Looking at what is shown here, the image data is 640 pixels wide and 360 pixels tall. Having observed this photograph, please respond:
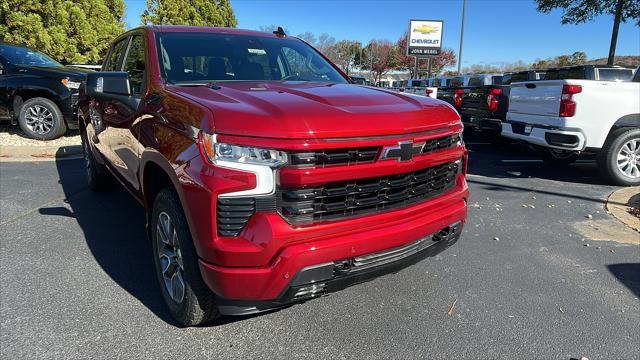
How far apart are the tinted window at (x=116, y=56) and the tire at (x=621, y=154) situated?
255 inches

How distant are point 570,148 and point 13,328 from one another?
6.62 meters

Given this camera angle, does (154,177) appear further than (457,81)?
No

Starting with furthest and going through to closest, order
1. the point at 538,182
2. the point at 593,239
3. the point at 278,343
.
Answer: the point at 538,182 → the point at 593,239 → the point at 278,343

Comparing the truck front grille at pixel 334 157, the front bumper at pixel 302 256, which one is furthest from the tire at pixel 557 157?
the truck front grille at pixel 334 157

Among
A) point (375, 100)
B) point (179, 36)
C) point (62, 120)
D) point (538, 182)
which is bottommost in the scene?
point (538, 182)

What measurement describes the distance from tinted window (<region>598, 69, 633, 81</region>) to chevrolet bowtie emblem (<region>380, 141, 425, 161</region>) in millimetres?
6666

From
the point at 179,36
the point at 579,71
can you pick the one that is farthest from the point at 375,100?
the point at 579,71

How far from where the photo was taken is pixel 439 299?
3.20 metres

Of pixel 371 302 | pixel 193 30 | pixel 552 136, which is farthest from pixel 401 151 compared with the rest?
pixel 552 136

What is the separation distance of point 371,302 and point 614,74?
22.5ft

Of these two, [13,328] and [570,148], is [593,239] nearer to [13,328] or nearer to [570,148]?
[570,148]

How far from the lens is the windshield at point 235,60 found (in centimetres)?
333

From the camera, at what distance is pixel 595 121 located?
6.41 meters

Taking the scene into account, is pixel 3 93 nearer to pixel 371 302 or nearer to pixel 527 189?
pixel 371 302
